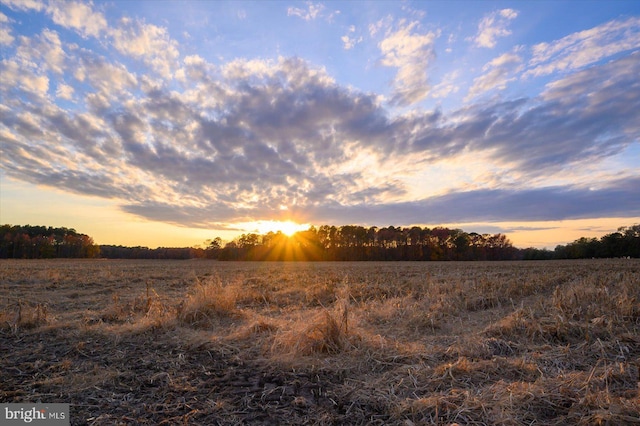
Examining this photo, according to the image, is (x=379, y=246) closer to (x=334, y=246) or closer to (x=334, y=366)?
(x=334, y=246)

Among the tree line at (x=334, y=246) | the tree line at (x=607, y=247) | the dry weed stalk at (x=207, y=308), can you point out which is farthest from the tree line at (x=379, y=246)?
the dry weed stalk at (x=207, y=308)

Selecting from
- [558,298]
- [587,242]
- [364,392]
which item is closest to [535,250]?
[587,242]

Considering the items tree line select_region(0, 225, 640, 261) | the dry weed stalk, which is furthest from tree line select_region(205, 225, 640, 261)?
the dry weed stalk

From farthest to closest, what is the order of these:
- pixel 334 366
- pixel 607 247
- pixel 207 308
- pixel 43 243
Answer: pixel 43 243
pixel 607 247
pixel 207 308
pixel 334 366

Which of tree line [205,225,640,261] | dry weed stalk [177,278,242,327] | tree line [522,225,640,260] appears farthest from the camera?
tree line [205,225,640,261]

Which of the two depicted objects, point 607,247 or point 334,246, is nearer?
point 607,247

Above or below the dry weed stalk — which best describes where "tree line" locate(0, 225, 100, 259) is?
above

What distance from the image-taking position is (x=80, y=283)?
15.1m

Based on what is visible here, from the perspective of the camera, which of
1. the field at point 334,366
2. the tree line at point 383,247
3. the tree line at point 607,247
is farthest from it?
the tree line at point 383,247

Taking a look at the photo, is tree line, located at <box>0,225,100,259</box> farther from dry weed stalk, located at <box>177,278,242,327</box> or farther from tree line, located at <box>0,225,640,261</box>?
dry weed stalk, located at <box>177,278,242,327</box>

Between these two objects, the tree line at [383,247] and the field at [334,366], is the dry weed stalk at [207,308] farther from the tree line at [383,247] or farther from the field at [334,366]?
the tree line at [383,247]

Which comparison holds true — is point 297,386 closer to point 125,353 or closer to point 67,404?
point 67,404

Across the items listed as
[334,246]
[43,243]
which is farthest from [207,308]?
[43,243]

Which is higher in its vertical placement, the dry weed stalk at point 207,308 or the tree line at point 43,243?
the tree line at point 43,243
